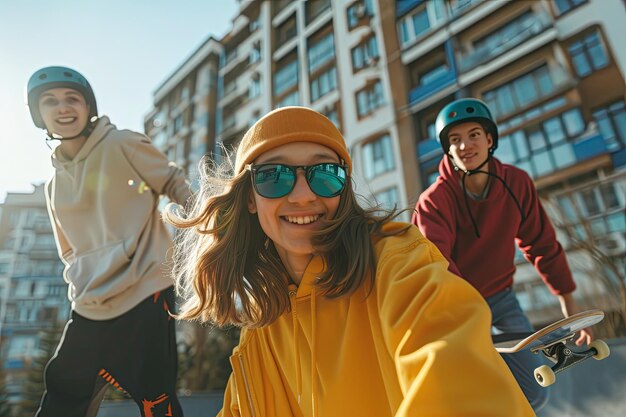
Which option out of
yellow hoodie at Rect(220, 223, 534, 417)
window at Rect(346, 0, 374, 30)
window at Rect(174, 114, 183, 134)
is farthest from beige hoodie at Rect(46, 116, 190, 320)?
window at Rect(174, 114, 183, 134)

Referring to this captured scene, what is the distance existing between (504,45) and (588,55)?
2509 millimetres

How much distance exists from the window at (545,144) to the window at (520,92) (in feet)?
2.39

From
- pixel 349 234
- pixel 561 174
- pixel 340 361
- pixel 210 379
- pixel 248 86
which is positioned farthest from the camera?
pixel 248 86

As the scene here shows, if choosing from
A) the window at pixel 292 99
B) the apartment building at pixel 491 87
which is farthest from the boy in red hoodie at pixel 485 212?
the window at pixel 292 99

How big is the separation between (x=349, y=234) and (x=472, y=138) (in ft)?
4.38

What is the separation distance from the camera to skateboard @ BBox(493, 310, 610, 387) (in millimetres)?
1307

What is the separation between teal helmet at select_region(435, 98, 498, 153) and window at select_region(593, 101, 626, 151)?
8696 mm

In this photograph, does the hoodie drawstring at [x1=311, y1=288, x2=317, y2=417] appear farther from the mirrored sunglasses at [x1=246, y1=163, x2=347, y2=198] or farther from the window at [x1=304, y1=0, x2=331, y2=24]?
the window at [x1=304, y1=0, x2=331, y2=24]

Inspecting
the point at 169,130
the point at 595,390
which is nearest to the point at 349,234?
the point at 595,390

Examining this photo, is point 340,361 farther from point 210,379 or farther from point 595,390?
point 210,379

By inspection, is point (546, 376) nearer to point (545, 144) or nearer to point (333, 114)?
point (545, 144)

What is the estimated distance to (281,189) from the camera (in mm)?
1360

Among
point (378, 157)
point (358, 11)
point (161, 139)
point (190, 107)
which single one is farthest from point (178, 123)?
point (378, 157)

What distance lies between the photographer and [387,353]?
3.34 ft
